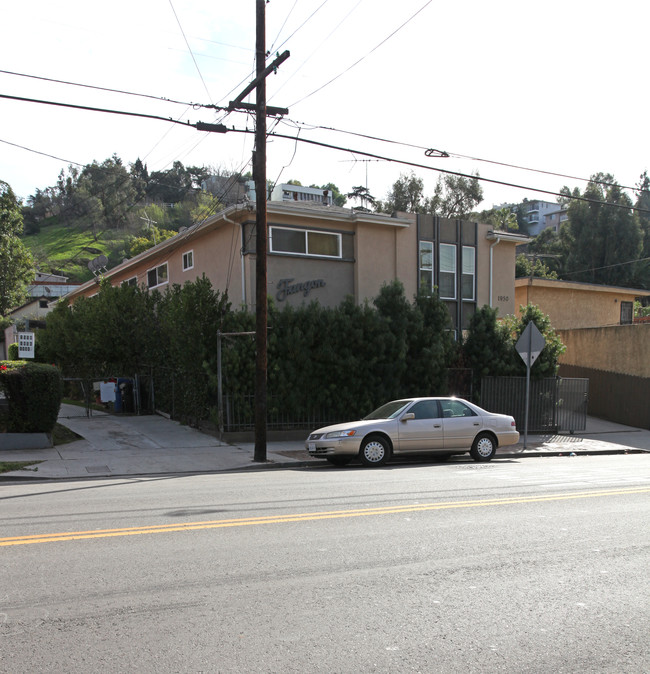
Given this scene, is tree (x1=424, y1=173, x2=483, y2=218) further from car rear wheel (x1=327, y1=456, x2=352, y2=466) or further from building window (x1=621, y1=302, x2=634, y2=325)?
car rear wheel (x1=327, y1=456, x2=352, y2=466)

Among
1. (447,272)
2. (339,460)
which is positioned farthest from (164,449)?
(447,272)

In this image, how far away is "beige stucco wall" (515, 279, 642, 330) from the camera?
93.6 feet

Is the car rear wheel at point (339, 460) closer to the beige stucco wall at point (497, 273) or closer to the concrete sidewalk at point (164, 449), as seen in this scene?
the concrete sidewalk at point (164, 449)

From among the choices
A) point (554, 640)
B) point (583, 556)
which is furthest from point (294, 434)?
point (554, 640)

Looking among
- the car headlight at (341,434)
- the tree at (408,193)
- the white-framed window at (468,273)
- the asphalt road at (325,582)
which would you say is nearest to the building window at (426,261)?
the white-framed window at (468,273)

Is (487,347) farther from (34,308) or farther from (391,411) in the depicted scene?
(34,308)

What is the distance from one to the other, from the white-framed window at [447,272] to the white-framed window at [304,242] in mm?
4197

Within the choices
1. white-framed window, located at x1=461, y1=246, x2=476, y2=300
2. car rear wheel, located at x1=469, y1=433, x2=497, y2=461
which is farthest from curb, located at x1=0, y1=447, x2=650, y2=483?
white-framed window, located at x1=461, y1=246, x2=476, y2=300

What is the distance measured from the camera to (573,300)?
29781 mm

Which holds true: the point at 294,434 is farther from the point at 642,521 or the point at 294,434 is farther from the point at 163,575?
the point at 163,575

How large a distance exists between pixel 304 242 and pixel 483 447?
8.65m

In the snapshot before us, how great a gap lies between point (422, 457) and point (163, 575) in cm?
1022

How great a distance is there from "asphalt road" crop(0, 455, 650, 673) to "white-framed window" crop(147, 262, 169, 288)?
17.1 meters

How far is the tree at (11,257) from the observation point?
45750mm
